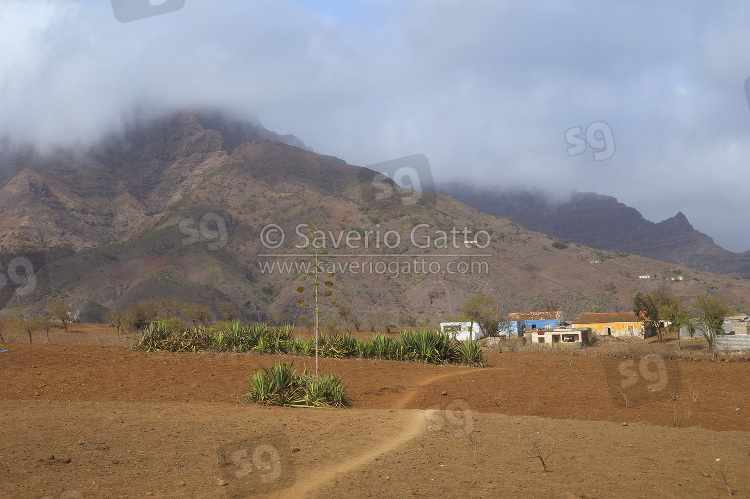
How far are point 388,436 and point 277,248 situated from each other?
230 feet

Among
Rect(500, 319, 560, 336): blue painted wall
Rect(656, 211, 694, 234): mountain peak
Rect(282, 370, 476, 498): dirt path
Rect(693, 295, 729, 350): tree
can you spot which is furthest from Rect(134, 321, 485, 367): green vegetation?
Rect(656, 211, 694, 234): mountain peak

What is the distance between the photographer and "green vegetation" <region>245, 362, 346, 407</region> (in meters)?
11.7

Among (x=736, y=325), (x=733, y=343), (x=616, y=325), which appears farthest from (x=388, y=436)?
(x=616, y=325)

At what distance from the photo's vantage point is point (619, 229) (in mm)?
167000

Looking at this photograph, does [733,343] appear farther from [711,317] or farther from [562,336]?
[562,336]

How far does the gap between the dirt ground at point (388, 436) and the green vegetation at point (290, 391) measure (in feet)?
1.90

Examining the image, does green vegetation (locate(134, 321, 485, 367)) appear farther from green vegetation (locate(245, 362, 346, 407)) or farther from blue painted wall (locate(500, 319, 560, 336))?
blue painted wall (locate(500, 319, 560, 336))

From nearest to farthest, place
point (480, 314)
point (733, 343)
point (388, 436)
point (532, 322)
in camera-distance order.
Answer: point (388, 436)
point (733, 343)
point (480, 314)
point (532, 322)

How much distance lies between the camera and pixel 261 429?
29.5 feet

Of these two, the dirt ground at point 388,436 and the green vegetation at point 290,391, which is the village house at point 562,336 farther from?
the green vegetation at point 290,391

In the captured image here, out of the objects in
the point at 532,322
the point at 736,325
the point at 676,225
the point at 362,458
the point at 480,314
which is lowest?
the point at 362,458

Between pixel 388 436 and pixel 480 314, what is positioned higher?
pixel 480 314

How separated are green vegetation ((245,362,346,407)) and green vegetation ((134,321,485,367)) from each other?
794 centimetres

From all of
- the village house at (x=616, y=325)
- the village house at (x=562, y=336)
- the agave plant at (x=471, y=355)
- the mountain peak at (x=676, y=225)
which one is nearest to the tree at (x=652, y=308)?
the village house at (x=616, y=325)
